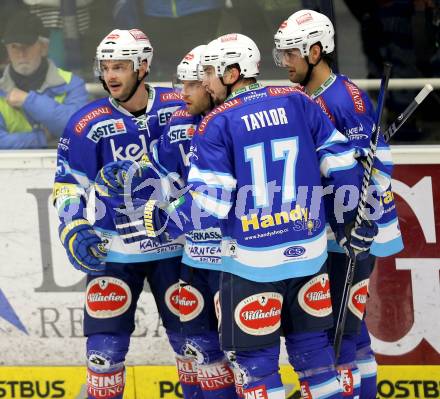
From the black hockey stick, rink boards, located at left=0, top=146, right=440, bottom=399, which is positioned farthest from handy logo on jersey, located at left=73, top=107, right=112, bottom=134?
the black hockey stick

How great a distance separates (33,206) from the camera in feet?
19.6

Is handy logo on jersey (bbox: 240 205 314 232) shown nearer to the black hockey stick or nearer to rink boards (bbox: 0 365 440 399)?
the black hockey stick

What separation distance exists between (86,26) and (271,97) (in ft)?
5.11

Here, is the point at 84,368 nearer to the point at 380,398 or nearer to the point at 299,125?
the point at 380,398

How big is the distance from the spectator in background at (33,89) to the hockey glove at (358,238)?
1.60 meters

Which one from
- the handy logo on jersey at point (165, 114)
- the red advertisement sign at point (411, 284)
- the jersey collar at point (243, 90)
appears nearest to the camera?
the jersey collar at point (243, 90)

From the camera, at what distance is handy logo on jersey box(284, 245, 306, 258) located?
4.81 meters

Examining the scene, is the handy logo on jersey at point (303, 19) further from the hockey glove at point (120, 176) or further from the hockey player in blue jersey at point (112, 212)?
the hockey glove at point (120, 176)

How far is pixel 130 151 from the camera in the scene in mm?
5289

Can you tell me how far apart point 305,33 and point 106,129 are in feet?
2.99

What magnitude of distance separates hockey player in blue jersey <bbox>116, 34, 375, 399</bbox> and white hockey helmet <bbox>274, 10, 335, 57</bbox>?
288mm

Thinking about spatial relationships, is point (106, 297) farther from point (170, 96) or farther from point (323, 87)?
point (323, 87)

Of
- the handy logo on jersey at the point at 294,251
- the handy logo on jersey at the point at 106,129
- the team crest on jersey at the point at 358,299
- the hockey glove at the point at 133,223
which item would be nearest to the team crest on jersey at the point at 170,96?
the handy logo on jersey at the point at 106,129

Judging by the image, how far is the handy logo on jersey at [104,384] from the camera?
538 cm
